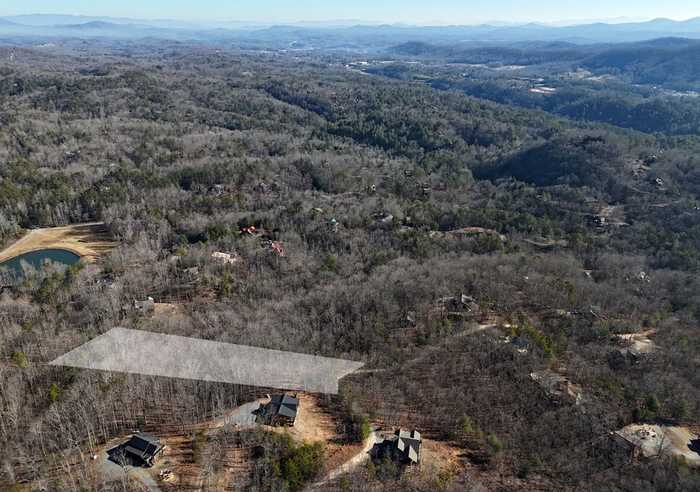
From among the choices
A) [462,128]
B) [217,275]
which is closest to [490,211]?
[217,275]

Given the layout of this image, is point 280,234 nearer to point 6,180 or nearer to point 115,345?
point 115,345

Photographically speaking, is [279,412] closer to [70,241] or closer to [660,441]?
[660,441]

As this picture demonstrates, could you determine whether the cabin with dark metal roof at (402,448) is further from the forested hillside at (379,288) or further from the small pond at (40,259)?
the small pond at (40,259)
